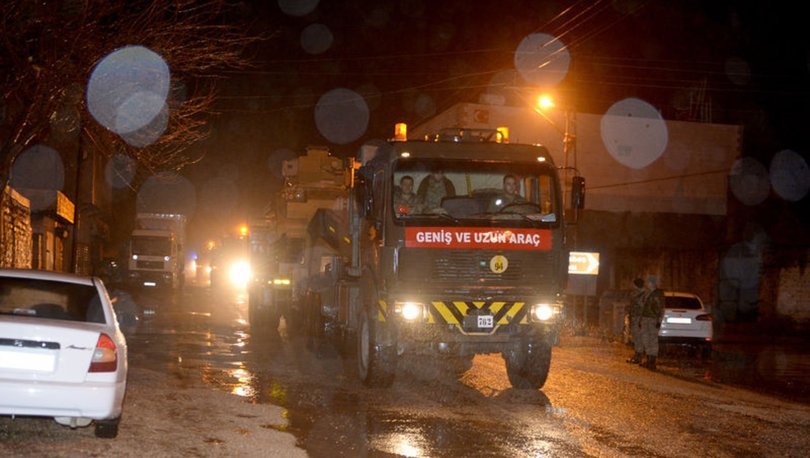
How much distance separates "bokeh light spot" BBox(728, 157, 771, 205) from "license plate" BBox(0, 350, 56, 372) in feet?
145

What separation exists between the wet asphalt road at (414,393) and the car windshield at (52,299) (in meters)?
2.27

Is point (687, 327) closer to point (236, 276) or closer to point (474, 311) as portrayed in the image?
point (474, 311)

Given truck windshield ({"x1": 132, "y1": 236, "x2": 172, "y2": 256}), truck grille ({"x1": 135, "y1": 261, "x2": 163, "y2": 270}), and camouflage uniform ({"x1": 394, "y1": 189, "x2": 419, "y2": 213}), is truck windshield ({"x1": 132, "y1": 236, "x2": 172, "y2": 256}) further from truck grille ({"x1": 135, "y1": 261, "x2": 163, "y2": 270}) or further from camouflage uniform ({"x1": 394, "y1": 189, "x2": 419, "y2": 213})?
camouflage uniform ({"x1": 394, "y1": 189, "x2": 419, "y2": 213})

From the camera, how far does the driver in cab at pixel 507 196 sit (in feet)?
37.7

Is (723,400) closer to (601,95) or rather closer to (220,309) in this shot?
(220,309)

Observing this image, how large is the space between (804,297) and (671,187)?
18135mm

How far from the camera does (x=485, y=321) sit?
36.4 ft

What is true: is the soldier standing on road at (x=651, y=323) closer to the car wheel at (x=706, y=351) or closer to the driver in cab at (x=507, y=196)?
the car wheel at (x=706, y=351)

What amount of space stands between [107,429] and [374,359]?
14.3ft

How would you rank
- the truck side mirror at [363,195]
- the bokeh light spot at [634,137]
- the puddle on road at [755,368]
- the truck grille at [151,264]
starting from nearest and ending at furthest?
the truck side mirror at [363,195] < the puddle on road at [755,368] < the truck grille at [151,264] < the bokeh light spot at [634,137]

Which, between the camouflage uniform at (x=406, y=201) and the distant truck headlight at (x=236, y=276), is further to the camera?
the distant truck headlight at (x=236, y=276)

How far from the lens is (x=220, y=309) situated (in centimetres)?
3002

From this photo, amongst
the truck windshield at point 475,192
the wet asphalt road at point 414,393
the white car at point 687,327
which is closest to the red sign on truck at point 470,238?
the truck windshield at point 475,192

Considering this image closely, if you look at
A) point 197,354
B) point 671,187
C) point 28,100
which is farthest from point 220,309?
point 671,187
